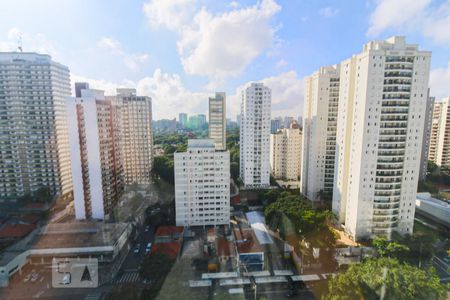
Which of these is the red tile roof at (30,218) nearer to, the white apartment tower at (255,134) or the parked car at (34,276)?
the parked car at (34,276)

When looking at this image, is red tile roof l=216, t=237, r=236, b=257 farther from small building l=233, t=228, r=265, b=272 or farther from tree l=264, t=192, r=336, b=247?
tree l=264, t=192, r=336, b=247

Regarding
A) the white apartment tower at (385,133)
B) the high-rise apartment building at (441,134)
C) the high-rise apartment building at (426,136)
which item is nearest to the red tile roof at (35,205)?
the white apartment tower at (385,133)

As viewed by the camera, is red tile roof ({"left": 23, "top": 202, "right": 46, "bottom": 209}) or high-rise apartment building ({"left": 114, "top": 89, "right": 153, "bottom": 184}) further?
high-rise apartment building ({"left": 114, "top": 89, "right": 153, "bottom": 184})

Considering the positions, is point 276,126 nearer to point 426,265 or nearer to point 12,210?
point 426,265

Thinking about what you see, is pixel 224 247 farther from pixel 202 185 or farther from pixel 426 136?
pixel 426 136

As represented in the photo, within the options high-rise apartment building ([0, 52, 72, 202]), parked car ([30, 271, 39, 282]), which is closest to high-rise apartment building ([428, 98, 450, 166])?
parked car ([30, 271, 39, 282])

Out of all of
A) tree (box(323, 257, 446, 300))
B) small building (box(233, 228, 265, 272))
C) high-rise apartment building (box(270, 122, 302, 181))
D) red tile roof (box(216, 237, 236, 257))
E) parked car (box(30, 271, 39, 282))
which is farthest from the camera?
high-rise apartment building (box(270, 122, 302, 181))
